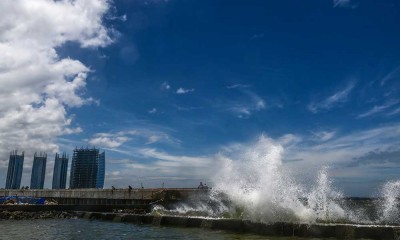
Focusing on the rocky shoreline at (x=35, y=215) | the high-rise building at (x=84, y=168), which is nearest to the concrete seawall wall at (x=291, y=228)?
the rocky shoreline at (x=35, y=215)

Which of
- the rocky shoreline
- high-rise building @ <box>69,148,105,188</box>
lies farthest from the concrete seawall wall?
high-rise building @ <box>69,148,105,188</box>

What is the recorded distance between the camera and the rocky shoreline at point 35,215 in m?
34.3

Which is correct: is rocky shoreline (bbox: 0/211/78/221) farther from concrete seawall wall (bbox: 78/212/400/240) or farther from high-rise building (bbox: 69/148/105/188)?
high-rise building (bbox: 69/148/105/188)

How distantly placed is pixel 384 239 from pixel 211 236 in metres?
8.99

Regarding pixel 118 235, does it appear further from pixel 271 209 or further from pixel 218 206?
pixel 218 206

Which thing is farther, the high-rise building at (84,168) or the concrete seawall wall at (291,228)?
the high-rise building at (84,168)

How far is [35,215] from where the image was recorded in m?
35.6

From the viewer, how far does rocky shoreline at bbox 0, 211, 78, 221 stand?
113 feet

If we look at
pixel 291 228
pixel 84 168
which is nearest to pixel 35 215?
pixel 291 228

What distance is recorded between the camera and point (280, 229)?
2119 centimetres

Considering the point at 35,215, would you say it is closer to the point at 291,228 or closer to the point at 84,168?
the point at 291,228

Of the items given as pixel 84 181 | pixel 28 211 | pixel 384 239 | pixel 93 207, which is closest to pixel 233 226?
pixel 384 239

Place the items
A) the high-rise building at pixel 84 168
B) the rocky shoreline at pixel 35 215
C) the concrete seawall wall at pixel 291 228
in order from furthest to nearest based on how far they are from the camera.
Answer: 1. the high-rise building at pixel 84 168
2. the rocky shoreline at pixel 35 215
3. the concrete seawall wall at pixel 291 228

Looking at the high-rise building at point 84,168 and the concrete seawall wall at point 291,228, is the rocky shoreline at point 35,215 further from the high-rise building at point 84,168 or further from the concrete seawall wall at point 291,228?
the high-rise building at point 84,168
